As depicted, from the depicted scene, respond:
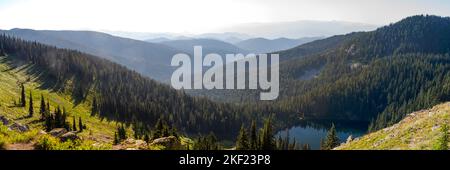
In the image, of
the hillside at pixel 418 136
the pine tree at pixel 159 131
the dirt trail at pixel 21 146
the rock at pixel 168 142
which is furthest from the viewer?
the pine tree at pixel 159 131

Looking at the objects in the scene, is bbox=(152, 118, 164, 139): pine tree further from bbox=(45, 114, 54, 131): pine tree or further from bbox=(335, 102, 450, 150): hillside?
bbox=(335, 102, 450, 150): hillside

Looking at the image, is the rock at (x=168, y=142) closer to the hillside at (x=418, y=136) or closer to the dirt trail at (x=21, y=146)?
the dirt trail at (x=21, y=146)

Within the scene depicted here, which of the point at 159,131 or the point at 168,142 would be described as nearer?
the point at 168,142

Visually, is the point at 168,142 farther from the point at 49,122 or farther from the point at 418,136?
the point at 49,122

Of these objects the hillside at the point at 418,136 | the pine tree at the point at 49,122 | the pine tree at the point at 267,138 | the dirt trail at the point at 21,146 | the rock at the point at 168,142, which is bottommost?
the pine tree at the point at 49,122

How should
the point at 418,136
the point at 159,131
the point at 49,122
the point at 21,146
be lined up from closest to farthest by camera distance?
1. the point at 21,146
2. the point at 418,136
3. the point at 159,131
4. the point at 49,122

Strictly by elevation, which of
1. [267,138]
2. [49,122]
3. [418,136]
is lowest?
[49,122]

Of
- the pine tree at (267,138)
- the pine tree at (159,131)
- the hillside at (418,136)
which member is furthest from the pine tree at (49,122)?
the hillside at (418,136)

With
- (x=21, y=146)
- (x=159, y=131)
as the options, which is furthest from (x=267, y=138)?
(x=21, y=146)

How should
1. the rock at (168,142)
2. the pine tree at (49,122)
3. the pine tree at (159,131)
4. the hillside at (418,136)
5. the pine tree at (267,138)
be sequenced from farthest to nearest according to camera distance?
the pine tree at (49,122) → the pine tree at (267,138) → the pine tree at (159,131) → the rock at (168,142) → the hillside at (418,136)
